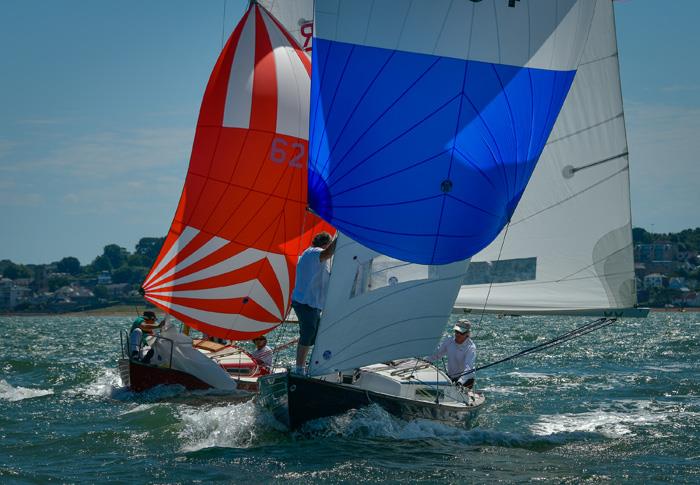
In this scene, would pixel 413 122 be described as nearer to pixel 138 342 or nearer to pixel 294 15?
pixel 138 342

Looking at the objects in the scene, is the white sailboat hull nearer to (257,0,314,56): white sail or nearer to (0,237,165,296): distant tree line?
(257,0,314,56): white sail

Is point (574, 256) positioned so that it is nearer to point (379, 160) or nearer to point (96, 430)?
point (379, 160)

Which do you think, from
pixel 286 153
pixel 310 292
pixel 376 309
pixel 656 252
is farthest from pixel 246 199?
pixel 656 252

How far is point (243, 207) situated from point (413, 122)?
566 cm

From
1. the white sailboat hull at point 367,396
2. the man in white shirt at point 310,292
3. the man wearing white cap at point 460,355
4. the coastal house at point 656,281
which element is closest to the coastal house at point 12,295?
the coastal house at point 656,281

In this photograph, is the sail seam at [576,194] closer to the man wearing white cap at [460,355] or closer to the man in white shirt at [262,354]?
the man wearing white cap at [460,355]

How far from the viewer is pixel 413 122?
34.8 feet

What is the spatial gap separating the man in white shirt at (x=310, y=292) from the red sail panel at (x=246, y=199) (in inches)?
178

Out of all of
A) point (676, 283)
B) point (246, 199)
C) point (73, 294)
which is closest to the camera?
point (246, 199)

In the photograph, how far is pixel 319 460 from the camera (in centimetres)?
1024

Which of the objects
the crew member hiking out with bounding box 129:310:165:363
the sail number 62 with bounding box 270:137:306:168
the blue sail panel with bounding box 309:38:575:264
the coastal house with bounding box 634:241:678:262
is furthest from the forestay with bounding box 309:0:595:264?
the coastal house with bounding box 634:241:678:262

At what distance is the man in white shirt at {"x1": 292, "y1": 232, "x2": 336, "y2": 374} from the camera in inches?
440

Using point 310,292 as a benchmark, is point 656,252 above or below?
above

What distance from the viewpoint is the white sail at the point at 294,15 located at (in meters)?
17.1
